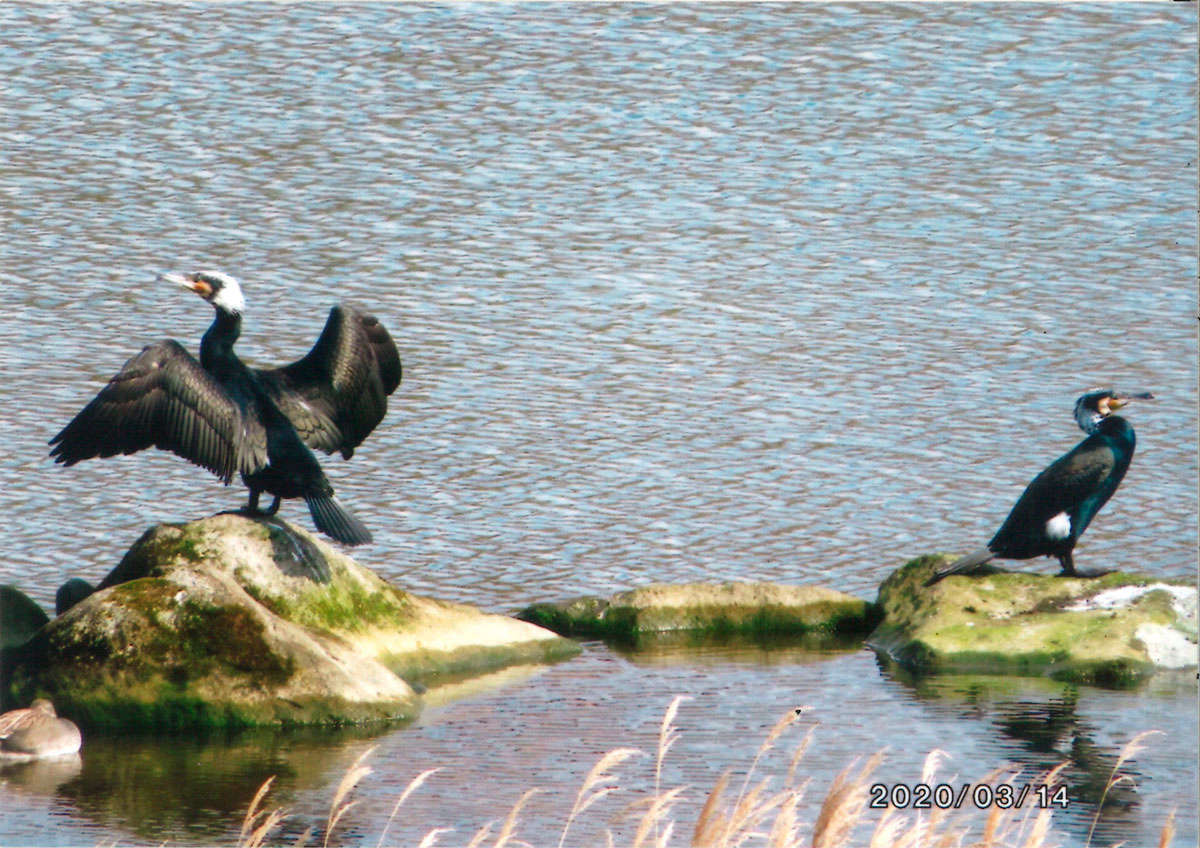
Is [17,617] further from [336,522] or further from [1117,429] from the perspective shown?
[1117,429]

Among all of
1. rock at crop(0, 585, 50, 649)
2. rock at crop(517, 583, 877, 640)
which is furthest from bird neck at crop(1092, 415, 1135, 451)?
rock at crop(0, 585, 50, 649)

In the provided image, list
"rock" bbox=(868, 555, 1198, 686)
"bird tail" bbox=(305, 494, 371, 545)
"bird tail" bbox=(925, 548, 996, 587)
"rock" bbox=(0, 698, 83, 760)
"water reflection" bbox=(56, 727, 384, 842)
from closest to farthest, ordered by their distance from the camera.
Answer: "water reflection" bbox=(56, 727, 384, 842), "rock" bbox=(0, 698, 83, 760), "bird tail" bbox=(305, 494, 371, 545), "rock" bbox=(868, 555, 1198, 686), "bird tail" bbox=(925, 548, 996, 587)

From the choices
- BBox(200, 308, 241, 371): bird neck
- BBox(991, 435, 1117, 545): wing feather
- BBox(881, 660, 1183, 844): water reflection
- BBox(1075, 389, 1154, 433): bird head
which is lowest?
BBox(881, 660, 1183, 844): water reflection

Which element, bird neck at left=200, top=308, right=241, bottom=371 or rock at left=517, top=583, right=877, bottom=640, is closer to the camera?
bird neck at left=200, top=308, right=241, bottom=371

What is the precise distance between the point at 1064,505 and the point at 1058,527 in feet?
0.44

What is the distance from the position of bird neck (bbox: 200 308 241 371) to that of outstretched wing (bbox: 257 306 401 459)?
329 mm

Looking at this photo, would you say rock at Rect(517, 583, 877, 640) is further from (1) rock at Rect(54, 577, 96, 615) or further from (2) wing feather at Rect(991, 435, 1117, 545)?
(1) rock at Rect(54, 577, 96, 615)

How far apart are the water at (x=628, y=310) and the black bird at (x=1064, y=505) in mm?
1085

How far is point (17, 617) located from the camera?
1114 centimetres

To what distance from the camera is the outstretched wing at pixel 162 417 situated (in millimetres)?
10773

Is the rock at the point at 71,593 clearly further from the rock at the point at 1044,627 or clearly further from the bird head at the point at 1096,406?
the bird head at the point at 1096,406

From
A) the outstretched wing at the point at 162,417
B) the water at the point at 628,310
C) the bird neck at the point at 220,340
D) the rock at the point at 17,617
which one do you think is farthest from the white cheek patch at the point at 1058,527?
the rock at the point at 17,617

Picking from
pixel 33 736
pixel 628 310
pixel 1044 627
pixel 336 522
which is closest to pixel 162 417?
pixel 336 522

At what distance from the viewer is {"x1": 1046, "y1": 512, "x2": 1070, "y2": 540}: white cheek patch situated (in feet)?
40.1
